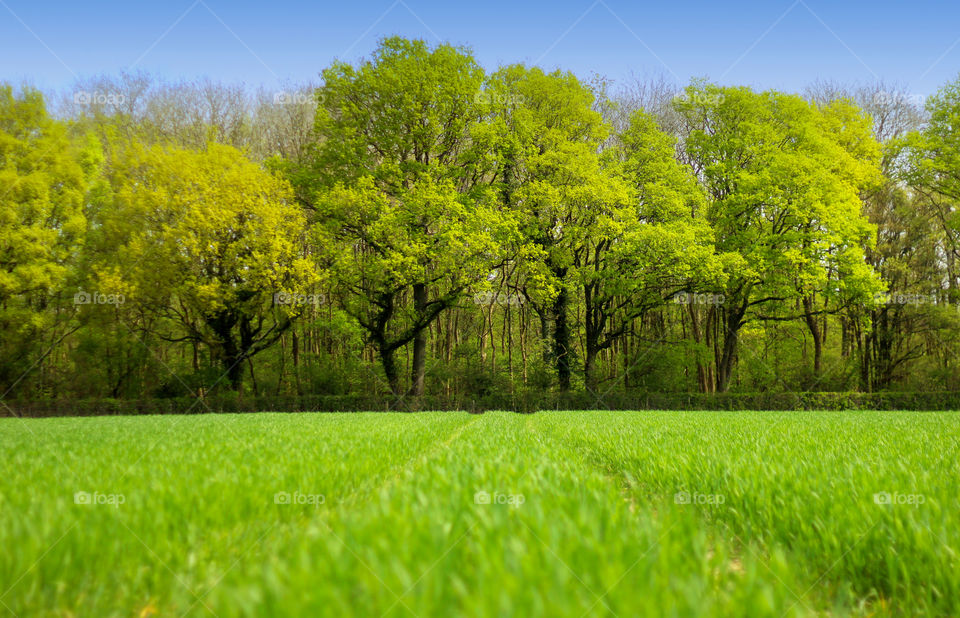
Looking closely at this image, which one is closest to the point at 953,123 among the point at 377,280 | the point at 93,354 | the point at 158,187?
the point at 377,280

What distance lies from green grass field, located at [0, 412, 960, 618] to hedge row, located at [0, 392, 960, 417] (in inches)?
775

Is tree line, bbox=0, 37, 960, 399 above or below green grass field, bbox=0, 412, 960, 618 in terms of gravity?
above

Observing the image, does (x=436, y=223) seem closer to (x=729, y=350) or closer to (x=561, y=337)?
(x=561, y=337)

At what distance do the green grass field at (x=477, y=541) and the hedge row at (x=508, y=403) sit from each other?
19.7 metres

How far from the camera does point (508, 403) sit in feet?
77.9

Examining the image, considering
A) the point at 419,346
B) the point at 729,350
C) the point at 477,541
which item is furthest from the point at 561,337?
the point at 477,541

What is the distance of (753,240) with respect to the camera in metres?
26.1

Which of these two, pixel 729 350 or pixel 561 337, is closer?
pixel 561 337

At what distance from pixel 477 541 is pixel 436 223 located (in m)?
23.4

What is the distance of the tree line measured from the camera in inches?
893

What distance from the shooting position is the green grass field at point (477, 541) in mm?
1104

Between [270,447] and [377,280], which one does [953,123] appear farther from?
[270,447]

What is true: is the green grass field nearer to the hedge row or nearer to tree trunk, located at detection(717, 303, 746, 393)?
the hedge row

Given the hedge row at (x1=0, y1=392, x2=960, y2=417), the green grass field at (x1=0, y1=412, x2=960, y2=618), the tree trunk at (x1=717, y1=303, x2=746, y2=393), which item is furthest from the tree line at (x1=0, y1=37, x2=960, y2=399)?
the green grass field at (x1=0, y1=412, x2=960, y2=618)
